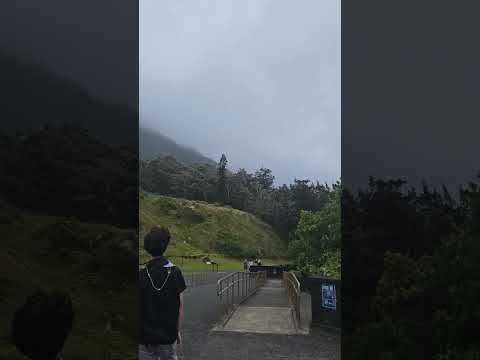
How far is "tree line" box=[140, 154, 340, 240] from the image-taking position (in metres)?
7.30

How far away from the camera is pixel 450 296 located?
486 cm

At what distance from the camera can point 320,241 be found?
7012 mm

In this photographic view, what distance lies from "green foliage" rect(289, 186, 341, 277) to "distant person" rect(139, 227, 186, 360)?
8.72ft

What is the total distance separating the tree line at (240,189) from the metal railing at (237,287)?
0.91 metres

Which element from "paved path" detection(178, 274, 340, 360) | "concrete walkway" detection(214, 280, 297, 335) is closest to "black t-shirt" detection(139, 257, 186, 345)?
"paved path" detection(178, 274, 340, 360)

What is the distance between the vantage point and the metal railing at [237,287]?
24.1ft

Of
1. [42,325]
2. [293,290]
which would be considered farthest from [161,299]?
[293,290]

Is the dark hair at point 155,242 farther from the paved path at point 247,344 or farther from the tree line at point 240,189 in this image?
the tree line at point 240,189

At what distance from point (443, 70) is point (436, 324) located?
2.75 m

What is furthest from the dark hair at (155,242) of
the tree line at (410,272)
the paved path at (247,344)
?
the tree line at (410,272)

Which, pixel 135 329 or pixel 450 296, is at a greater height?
pixel 450 296

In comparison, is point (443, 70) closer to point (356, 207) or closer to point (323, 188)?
point (356, 207)

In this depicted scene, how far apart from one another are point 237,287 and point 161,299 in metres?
3.56

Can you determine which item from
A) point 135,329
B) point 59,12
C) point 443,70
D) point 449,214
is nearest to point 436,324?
point 449,214
